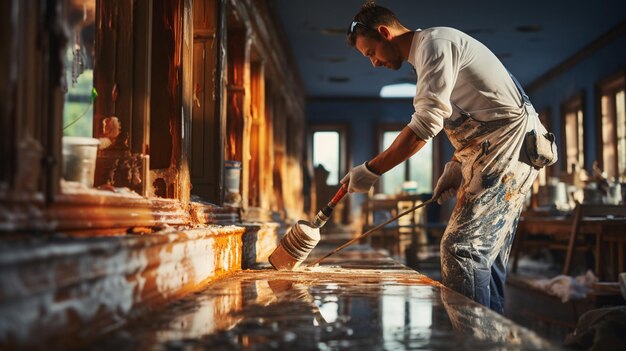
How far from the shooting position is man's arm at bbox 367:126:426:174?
105 inches

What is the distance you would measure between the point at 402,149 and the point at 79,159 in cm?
128

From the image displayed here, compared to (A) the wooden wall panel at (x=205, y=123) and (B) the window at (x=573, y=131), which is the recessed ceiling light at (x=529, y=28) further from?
(A) the wooden wall panel at (x=205, y=123)

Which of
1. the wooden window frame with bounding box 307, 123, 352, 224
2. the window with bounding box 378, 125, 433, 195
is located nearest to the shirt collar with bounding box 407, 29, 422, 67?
the wooden window frame with bounding box 307, 123, 352, 224

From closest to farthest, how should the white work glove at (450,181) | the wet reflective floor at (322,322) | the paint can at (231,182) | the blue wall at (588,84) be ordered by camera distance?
the wet reflective floor at (322,322) → the white work glove at (450,181) → the paint can at (231,182) → the blue wall at (588,84)

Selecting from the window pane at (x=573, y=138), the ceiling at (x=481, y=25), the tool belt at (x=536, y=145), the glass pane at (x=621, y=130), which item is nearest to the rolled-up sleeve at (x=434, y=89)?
the tool belt at (x=536, y=145)

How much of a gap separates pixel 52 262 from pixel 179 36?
197cm

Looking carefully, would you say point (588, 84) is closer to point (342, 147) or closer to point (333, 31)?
point (333, 31)

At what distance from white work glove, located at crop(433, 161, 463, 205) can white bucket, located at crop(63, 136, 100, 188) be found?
1743mm

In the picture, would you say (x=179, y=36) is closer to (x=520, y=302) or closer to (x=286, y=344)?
(x=286, y=344)

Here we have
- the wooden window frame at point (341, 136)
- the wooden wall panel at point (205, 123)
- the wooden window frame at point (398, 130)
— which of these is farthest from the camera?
the wooden window frame at point (341, 136)

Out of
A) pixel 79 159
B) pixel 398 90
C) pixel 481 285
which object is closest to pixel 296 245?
pixel 481 285

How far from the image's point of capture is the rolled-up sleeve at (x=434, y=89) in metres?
2.58

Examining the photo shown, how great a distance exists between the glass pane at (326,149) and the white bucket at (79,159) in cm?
1291

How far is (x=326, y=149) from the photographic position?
15.1m
